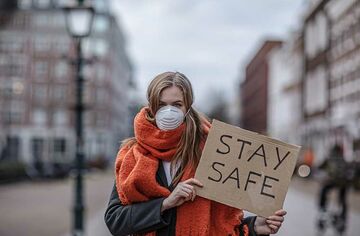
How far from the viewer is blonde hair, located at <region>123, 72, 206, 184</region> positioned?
110 inches

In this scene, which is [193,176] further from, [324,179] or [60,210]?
[60,210]

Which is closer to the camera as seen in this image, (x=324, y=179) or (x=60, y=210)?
(x=324, y=179)

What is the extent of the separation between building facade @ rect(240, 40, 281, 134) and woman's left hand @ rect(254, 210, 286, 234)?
91191 mm

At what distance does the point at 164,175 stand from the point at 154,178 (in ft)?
0.26

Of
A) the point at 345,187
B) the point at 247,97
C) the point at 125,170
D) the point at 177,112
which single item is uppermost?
the point at 177,112

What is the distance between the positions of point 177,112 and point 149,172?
0.87 ft

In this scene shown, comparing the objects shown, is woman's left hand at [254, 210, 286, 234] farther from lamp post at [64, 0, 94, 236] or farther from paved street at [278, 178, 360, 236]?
paved street at [278, 178, 360, 236]

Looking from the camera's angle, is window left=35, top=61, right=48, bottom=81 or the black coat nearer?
the black coat

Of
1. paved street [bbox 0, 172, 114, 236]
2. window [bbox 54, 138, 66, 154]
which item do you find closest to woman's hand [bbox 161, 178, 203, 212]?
paved street [bbox 0, 172, 114, 236]

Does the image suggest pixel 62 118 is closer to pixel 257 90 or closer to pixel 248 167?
pixel 257 90

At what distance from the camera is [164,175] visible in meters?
2.81

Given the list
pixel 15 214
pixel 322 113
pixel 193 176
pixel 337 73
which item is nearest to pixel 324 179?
pixel 15 214

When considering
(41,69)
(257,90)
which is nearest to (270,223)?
(41,69)

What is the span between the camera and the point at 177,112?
273cm
